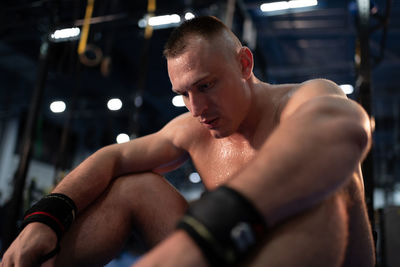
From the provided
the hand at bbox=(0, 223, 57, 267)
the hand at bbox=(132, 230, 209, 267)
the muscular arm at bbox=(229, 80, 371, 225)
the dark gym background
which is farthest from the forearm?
the dark gym background

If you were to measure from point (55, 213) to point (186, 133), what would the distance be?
0.57m

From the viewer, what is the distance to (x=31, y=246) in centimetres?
105

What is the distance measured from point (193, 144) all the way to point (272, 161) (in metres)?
0.79

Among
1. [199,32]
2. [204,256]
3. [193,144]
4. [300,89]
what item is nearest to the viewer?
[204,256]

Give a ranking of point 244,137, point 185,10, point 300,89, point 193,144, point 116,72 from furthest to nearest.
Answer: point 116,72
point 185,10
point 193,144
point 244,137
point 300,89

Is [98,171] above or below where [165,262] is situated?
below

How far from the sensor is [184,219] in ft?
2.17

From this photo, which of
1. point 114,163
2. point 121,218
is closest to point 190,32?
point 114,163

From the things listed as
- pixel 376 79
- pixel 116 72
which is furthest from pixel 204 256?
pixel 376 79

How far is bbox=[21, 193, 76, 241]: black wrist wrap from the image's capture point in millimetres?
1126

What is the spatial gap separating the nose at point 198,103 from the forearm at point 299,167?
45 cm

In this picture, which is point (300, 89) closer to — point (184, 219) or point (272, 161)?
point (272, 161)

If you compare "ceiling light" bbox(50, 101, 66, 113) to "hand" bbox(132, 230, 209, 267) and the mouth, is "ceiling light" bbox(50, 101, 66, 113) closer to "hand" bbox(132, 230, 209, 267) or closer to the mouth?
the mouth

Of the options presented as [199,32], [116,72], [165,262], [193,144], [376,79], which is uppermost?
[199,32]
